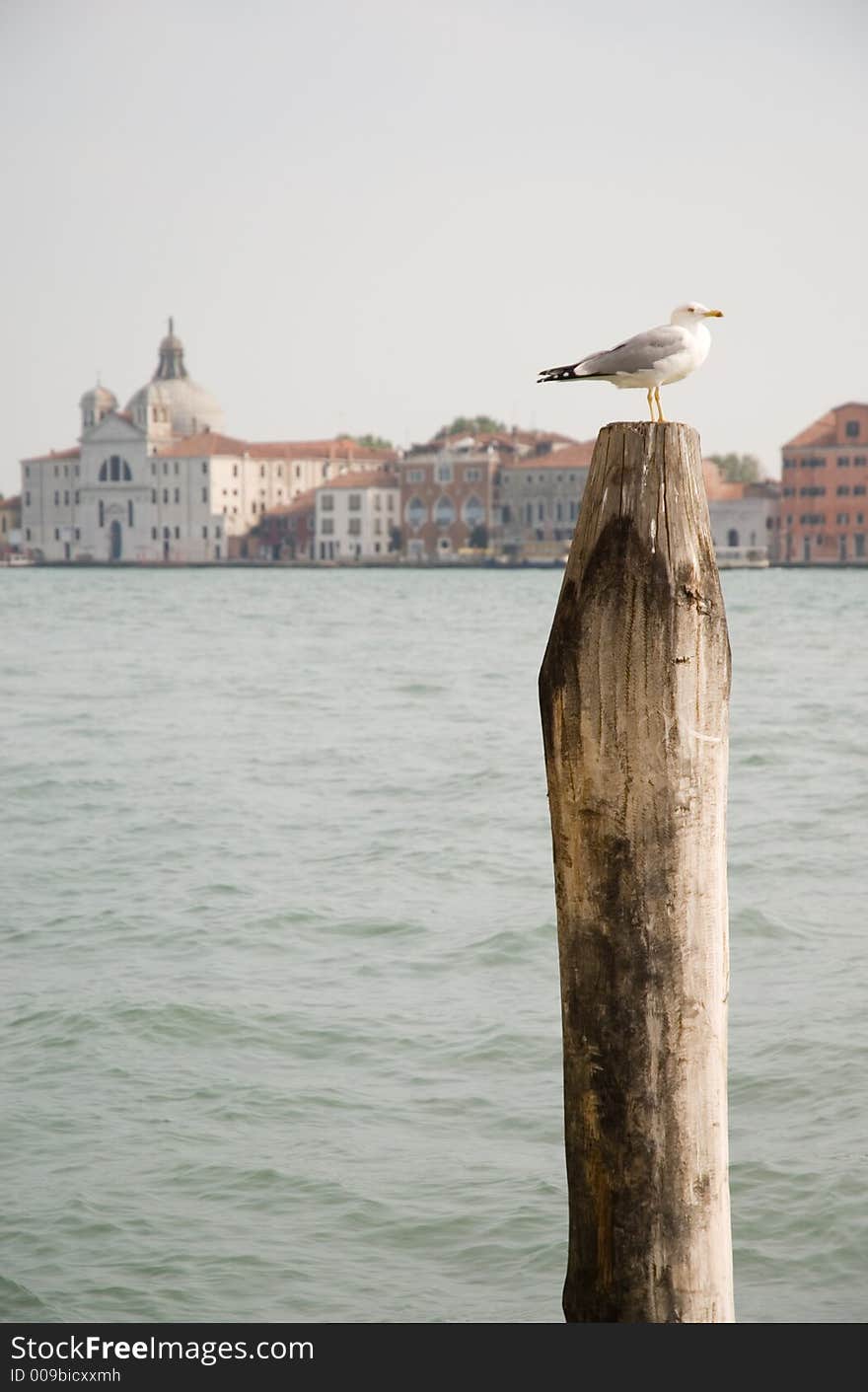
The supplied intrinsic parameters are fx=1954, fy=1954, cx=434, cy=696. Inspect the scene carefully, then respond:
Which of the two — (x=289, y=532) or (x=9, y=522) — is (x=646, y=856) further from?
(x=9, y=522)

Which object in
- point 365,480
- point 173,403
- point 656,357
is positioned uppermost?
point 173,403

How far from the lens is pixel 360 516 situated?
2761 inches

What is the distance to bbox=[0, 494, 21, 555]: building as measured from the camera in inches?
3196

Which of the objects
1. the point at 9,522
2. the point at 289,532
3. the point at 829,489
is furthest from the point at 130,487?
the point at 829,489

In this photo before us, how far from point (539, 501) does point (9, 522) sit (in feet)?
85.8

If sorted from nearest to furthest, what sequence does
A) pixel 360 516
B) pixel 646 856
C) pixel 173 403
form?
pixel 646 856 → pixel 360 516 → pixel 173 403

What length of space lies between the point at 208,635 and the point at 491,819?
19083 mm

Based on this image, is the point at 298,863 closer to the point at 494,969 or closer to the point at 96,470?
the point at 494,969

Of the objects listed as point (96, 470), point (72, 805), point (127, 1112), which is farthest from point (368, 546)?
point (127, 1112)

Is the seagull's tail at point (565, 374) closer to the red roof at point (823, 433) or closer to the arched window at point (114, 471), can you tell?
the red roof at point (823, 433)

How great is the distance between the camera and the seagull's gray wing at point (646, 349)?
8.57 feet

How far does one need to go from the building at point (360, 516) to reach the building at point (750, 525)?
41.3 ft

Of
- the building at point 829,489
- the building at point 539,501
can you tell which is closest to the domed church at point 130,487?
the building at point 539,501

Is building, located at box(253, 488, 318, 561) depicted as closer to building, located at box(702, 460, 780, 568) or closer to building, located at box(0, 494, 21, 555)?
building, located at box(0, 494, 21, 555)
